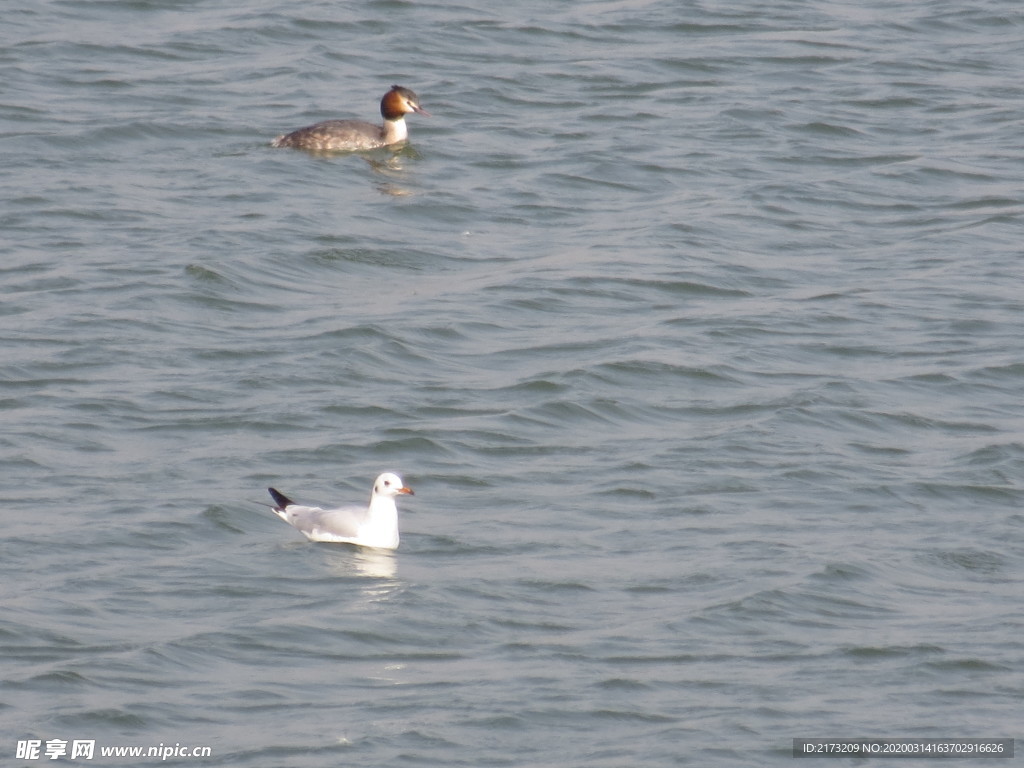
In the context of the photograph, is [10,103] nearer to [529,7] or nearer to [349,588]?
[529,7]

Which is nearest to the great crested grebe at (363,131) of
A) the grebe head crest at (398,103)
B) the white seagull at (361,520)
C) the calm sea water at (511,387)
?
the grebe head crest at (398,103)

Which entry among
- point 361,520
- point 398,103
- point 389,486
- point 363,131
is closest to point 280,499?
point 361,520

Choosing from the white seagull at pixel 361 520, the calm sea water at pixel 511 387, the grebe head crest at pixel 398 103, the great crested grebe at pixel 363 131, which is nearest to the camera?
the calm sea water at pixel 511 387

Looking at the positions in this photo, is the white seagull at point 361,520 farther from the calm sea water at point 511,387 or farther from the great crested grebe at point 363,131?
the great crested grebe at point 363,131

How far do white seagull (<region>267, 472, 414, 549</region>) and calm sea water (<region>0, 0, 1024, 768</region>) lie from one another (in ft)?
0.40

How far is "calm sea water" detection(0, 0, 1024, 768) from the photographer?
25.8ft

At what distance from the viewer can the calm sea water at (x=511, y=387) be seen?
7.88 meters

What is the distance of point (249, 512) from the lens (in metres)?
9.88

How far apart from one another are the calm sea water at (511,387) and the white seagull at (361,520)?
4.7 inches

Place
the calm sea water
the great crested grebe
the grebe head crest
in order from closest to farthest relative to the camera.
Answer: the calm sea water
the great crested grebe
the grebe head crest

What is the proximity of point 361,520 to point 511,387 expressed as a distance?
102 inches

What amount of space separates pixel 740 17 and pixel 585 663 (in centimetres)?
1579

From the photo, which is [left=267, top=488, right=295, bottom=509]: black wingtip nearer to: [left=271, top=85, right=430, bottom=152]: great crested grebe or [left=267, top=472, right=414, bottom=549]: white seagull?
[left=267, top=472, right=414, bottom=549]: white seagull

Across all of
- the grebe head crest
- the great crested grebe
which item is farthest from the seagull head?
the grebe head crest
